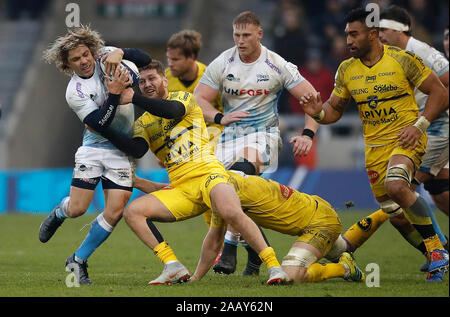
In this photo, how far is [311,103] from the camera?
7.96 meters

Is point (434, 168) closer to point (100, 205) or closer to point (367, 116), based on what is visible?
point (367, 116)

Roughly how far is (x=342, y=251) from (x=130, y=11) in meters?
13.9

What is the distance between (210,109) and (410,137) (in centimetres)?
217

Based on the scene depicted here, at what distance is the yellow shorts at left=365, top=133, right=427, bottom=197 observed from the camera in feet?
25.4

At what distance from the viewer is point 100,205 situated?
16.2 m

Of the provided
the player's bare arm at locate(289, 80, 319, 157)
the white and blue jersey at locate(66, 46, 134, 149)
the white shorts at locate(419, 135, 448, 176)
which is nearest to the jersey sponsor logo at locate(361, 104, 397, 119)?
the player's bare arm at locate(289, 80, 319, 157)

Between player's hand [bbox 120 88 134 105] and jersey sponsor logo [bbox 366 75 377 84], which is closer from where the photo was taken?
player's hand [bbox 120 88 134 105]

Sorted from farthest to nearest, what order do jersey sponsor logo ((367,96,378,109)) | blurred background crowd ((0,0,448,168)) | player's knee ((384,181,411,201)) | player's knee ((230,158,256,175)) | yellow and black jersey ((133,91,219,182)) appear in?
blurred background crowd ((0,0,448,168)), player's knee ((230,158,256,175)), jersey sponsor logo ((367,96,378,109)), yellow and black jersey ((133,91,219,182)), player's knee ((384,181,411,201))

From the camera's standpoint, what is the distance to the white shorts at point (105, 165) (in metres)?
7.65

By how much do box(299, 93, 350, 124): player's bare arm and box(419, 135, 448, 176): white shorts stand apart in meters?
1.42

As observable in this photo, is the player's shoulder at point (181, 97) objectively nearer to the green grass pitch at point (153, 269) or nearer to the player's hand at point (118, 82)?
the player's hand at point (118, 82)

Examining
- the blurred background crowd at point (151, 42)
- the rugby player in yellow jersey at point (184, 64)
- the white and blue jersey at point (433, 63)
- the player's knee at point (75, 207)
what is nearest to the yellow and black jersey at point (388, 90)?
the white and blue jersey at point (433, 63)

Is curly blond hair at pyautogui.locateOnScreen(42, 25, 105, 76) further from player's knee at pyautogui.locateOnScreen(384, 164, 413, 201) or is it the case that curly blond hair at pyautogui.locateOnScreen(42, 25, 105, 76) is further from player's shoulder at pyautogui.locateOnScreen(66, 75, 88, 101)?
player's knee at pyautogui.locateOnScreen(384, 164, 413, 201)

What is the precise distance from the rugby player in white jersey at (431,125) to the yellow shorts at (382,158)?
1.31 feet
